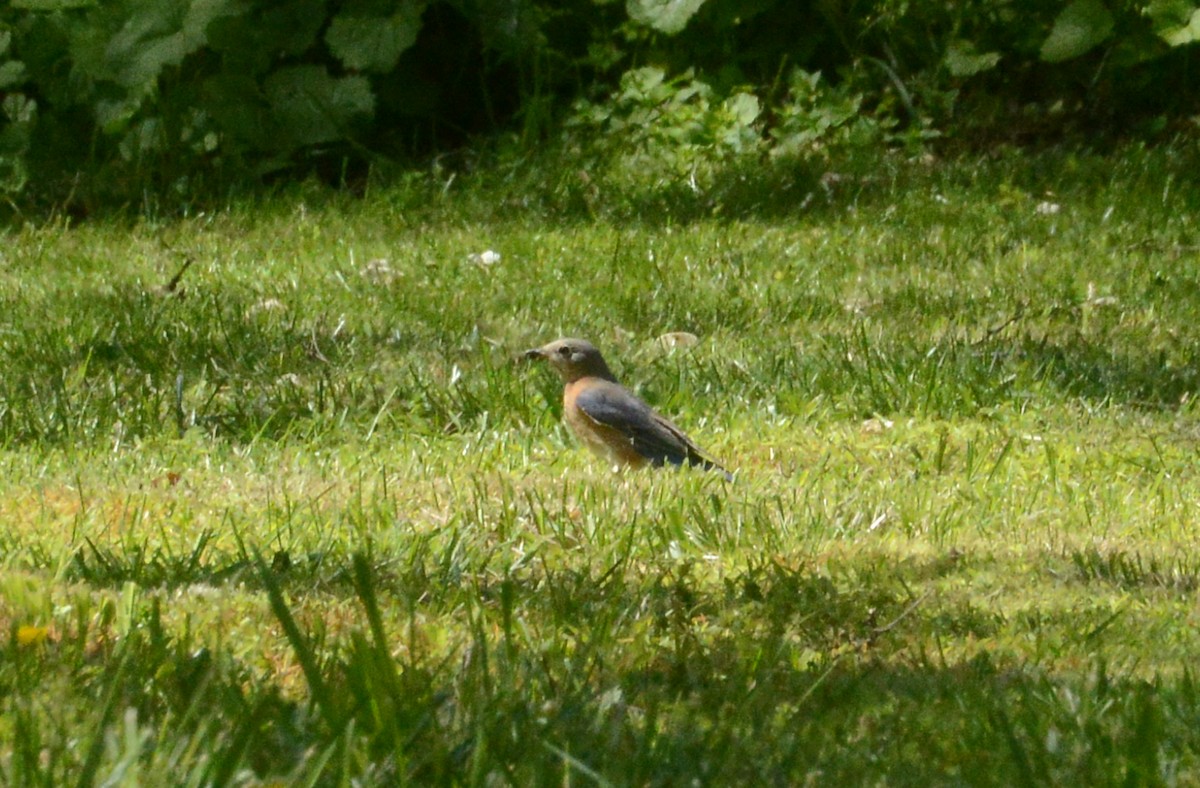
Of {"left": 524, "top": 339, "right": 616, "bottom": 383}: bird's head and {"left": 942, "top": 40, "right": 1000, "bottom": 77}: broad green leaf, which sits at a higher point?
{"left": 524, "top": 339, "right": 616, "bottom": 383}: bird's head

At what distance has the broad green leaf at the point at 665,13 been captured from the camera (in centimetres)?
973

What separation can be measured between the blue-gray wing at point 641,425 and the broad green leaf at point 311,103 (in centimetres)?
465

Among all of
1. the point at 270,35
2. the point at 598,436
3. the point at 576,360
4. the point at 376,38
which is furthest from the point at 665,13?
the point at 598,436

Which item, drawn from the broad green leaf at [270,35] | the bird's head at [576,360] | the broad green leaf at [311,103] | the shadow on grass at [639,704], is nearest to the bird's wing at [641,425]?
the bird's head at [576,360]

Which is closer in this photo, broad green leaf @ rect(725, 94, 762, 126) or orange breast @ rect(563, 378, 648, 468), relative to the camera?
orange breast @ rect(563, 378, 648, 468)

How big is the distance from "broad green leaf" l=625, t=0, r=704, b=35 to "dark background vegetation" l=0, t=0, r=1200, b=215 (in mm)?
11

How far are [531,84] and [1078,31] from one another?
3144mm

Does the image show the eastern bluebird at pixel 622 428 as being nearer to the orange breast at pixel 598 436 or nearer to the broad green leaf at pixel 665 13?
the orange breast at pixel 598 436

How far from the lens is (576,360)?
5.73 meters

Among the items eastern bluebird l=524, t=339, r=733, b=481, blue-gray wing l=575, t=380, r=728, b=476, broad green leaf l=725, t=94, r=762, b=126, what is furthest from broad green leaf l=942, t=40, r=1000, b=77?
blue-gray wing l=575, t=380, r=728, b=476

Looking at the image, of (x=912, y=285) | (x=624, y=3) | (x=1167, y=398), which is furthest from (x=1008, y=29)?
(x=1167, y=398)


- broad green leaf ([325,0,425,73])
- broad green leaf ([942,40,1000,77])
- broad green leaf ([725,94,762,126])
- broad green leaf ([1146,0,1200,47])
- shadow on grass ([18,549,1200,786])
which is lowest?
broad green leaf ([725,94,762,126])

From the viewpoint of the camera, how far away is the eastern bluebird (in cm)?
518

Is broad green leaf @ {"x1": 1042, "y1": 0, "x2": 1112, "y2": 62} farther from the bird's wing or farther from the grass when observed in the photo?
the bird's wing
